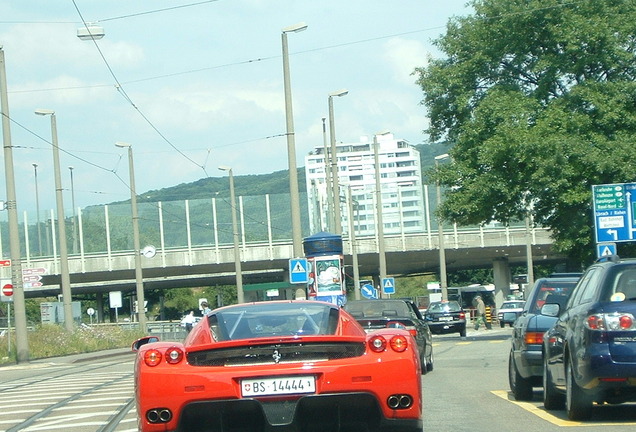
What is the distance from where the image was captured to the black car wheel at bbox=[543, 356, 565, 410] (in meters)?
12.5

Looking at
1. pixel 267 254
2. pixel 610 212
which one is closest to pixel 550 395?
pixel 610 212

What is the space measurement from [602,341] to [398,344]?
2.98 meters

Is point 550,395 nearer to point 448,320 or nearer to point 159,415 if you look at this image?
point 159,415

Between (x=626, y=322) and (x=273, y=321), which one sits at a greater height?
(x=273, y=321)

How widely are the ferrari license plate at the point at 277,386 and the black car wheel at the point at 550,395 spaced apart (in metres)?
5.21

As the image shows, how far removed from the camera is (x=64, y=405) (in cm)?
1602

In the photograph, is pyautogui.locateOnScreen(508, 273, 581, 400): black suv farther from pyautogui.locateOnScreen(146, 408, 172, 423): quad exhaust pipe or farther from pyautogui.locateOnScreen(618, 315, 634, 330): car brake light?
pyautogui.locateOnScreen(146, 408, 172, 423): quad exhaust pipe

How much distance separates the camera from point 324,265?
34.3 m

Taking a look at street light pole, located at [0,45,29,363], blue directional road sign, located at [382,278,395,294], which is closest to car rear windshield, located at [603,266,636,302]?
street light pole, located at [0,45,29,363]

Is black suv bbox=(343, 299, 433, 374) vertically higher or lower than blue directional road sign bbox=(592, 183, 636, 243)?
lower

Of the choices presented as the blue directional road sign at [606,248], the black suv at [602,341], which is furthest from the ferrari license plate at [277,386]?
the blue directional road sign at [606,248]

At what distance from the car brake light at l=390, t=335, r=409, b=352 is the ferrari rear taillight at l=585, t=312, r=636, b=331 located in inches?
114

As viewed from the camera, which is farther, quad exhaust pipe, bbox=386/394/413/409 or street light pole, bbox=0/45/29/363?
street light pole, bbox=0/45/29/363

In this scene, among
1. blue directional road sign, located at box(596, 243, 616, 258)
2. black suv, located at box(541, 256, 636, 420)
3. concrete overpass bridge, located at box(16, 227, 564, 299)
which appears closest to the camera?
black suv, located at box(541, 256, 636, 420)
